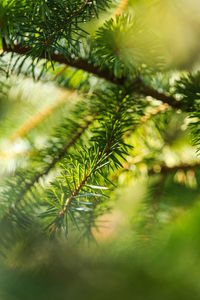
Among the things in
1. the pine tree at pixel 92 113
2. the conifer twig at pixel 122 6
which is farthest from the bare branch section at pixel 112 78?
the conifer twig at pixel 122 6

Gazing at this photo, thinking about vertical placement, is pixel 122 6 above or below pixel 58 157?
above

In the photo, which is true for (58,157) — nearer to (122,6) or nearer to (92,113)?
(92,113)

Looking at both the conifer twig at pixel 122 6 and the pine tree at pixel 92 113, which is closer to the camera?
the pine tree at pixel 92 113

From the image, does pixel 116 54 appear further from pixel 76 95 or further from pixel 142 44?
pixel 76 95

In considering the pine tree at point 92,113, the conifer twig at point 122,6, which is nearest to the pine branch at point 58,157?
the pine tree at point 92,113

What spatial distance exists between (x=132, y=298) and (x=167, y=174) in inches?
25.0

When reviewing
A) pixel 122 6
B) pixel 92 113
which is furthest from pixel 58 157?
pixel 122 6

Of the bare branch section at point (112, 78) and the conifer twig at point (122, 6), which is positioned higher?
the conifer twig at point (122, 6)

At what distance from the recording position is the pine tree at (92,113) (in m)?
0.21

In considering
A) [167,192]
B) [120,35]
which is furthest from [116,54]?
[167,192]

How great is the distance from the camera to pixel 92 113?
12.2 inches

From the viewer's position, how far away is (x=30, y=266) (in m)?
0.54

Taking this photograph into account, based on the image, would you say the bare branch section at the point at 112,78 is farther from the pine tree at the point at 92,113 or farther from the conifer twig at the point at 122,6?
the conifer twig at the point at 122,6

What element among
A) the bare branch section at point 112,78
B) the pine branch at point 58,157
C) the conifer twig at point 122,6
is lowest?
the pine branch at point 58,157
